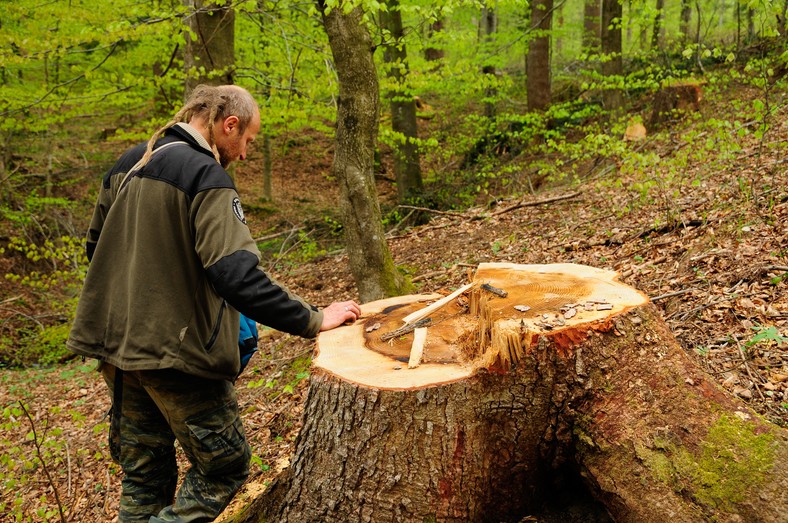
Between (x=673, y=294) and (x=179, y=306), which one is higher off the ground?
(x=179, y=306)

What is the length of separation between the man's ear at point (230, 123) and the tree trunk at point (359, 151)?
227 centimetres

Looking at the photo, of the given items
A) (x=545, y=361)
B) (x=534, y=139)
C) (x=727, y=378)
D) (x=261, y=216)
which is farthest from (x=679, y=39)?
(x=545, y=361)

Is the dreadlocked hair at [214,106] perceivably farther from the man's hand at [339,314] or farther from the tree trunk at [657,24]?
the tree trunk at [657,24]

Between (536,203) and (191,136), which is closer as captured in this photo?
(191,136)

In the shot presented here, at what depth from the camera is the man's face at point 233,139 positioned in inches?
96.7

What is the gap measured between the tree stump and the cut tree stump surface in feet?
0.04

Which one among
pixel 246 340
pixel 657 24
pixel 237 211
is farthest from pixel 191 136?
pixel 657 24

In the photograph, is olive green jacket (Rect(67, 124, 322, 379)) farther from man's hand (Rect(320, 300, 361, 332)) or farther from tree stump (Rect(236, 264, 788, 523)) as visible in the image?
tree stump (Rect(236, 264, 788, 523))

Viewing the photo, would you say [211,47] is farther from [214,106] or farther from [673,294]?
[673,294]

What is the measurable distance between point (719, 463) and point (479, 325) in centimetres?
105

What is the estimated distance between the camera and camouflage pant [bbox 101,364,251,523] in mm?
2365

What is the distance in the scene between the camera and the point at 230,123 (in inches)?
96.4

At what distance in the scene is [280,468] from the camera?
344 centimetres

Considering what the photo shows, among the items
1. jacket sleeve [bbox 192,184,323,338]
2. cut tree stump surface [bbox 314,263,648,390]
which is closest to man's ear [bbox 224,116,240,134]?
jacket sleeve [bbox 192,184,323,338]
